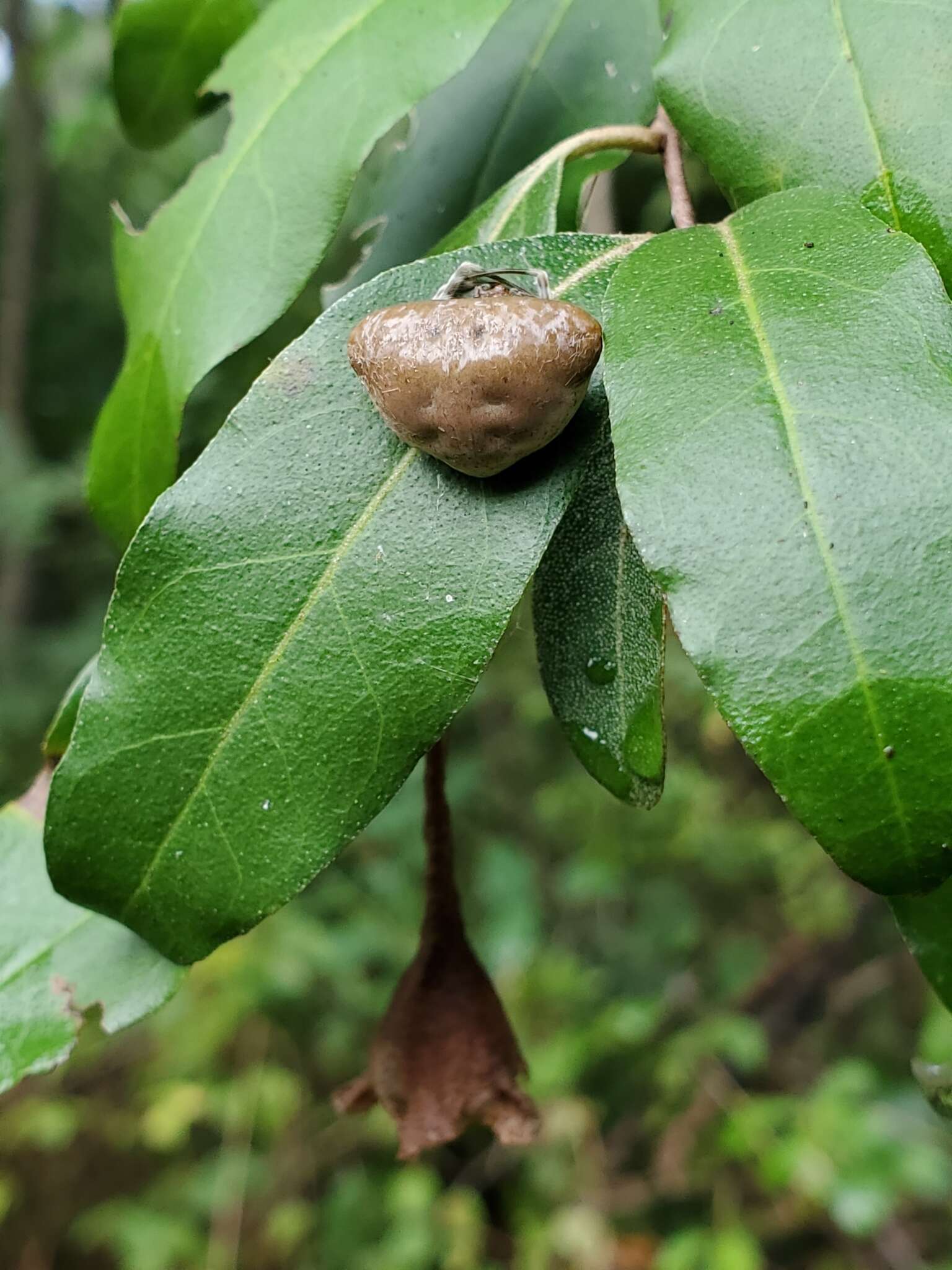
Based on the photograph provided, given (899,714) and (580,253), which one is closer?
(899,714)

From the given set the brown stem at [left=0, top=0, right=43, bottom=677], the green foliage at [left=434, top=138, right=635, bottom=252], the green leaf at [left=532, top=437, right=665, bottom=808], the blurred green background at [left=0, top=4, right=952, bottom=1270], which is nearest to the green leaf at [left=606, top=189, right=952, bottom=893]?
the green leaf at [left=532, top=437, right=665, bottom=808]

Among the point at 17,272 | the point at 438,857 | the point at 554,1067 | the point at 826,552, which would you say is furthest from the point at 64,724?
the point at 17,272

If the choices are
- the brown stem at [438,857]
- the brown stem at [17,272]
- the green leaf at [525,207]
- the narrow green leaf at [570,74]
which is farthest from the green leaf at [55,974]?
the brown stem at [17,272]

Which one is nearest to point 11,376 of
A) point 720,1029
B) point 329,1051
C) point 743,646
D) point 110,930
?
point 329,1051

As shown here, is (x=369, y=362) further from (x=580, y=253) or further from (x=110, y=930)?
(x=110, y=930)

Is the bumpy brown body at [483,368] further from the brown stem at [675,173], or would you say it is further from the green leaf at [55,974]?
the green leaf at [55,974]

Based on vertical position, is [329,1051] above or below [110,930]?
below

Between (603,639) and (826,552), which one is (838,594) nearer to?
(826,552)
